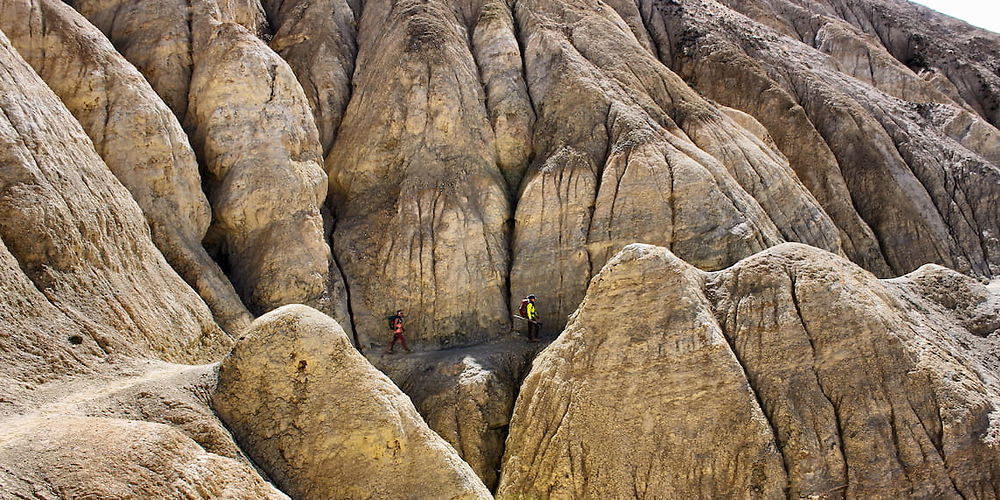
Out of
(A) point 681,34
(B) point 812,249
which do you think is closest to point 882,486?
(B) point 812,249

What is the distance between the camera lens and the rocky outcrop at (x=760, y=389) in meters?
13.5

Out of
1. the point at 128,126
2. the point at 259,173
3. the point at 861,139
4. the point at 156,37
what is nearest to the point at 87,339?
the point at 128,126

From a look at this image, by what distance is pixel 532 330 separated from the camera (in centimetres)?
1972

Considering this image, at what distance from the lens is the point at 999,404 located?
546 inches

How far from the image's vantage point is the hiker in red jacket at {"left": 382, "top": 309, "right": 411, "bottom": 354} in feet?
62.4

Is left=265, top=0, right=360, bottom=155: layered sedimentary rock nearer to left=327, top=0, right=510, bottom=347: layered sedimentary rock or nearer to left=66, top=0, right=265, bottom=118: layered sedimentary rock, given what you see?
left=327, top=0, right=510, bottom=347: layered sedimentary rock

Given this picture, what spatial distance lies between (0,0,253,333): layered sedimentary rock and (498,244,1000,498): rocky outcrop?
648 cm

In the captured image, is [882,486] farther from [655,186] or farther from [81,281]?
[81,281]

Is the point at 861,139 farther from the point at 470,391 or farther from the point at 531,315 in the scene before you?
the point at 470,391

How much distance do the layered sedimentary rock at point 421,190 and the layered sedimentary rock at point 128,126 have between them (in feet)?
14.7

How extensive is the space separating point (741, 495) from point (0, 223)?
11476 millimetres

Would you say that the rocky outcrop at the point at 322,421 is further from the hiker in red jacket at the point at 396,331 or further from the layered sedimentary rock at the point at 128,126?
the hiker in red jacket at the point at 396,331

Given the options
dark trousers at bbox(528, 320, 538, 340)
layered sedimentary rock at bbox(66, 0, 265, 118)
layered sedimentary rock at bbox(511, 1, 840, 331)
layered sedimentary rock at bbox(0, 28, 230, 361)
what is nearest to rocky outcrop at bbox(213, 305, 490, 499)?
layered sedimentary rock at bbox(0, 28, 230, 361)

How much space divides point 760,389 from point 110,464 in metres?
10.6
